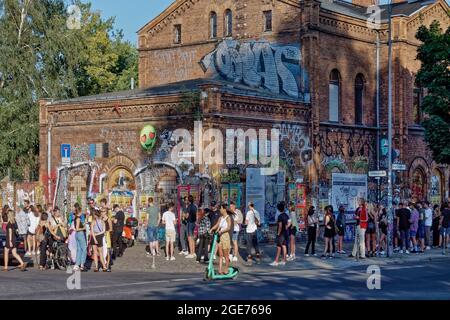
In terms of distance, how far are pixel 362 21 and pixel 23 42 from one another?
54.6 ft

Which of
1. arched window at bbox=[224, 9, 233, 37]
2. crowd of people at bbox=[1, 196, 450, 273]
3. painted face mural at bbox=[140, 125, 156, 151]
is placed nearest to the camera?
crowd of people at bbox=[1, 196, 450, 273]

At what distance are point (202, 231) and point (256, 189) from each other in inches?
317

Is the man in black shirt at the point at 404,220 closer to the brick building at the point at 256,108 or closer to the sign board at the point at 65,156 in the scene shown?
the brick building at the point at 256,108

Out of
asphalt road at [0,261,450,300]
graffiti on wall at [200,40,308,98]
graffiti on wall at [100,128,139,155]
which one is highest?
graffiti on wall at [200,40,308,98]

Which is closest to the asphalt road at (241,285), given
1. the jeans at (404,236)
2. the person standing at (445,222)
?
the jeans at (404,236)

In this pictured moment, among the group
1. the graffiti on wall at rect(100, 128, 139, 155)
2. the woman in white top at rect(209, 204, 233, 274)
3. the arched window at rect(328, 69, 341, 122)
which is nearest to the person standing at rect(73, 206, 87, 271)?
the woman in white top at rect(209, 204, 233, 274)

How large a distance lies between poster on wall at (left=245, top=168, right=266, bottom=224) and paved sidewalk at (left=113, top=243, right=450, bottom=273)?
2.68 m

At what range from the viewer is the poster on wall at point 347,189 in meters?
40.2

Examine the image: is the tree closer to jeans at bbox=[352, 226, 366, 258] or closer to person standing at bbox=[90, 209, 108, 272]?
jeans at bbox=[352, 226, 366, 258]

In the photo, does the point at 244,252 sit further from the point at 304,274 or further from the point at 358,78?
the point at 358,78

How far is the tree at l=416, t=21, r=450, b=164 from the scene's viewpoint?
35.9m

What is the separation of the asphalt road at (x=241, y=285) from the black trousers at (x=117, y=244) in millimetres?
3494

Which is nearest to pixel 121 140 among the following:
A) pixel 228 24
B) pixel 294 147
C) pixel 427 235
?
pixel 294 147

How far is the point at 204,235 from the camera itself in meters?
28.4
